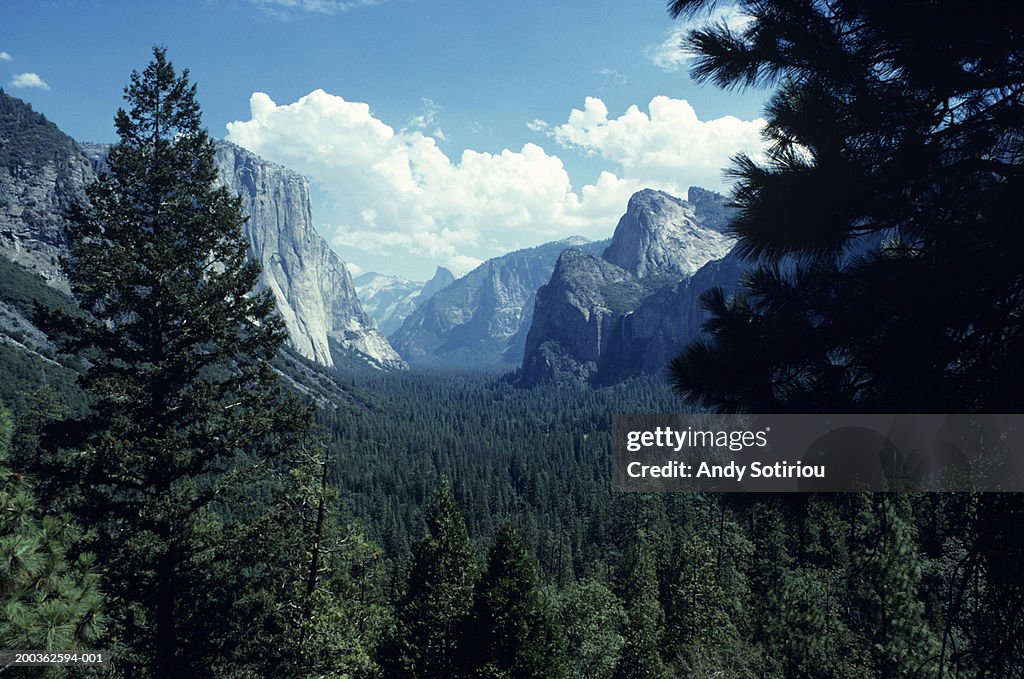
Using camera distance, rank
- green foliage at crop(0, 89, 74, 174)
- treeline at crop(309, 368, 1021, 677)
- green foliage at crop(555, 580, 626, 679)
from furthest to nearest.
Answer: green foliage at crop(0, 89, 74, 174) < green foliage at crop(555, 580, 626, 679) < treeline at crop(309, 368, 1021, 677)

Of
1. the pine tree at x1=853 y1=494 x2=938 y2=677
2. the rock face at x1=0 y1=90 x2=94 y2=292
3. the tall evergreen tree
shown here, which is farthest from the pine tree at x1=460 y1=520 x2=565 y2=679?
the rock face at x1=0 y1=90 x2=94 y2=292

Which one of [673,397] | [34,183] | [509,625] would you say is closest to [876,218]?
[673,397]

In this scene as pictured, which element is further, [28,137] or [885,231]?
[28,137]

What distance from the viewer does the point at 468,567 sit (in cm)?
2292

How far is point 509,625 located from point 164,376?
45.1 ft

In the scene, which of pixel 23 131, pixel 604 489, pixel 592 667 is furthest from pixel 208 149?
pixel 23 131

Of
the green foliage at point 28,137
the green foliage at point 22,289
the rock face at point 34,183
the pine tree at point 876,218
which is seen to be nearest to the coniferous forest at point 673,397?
the pine tree at point 876,218

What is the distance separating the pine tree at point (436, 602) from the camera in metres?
20.9

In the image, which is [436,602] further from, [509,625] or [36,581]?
[36,581]

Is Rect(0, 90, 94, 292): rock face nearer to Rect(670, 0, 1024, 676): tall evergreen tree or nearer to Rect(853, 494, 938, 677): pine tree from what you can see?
Rect(853, 494, 938, 677): pine tree

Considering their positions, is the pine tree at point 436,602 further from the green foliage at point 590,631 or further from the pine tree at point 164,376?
the pine tree at point 164,376

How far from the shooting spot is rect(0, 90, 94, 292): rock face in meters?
152

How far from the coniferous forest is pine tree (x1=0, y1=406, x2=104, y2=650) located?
0.03 meters

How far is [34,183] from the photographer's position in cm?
16450
